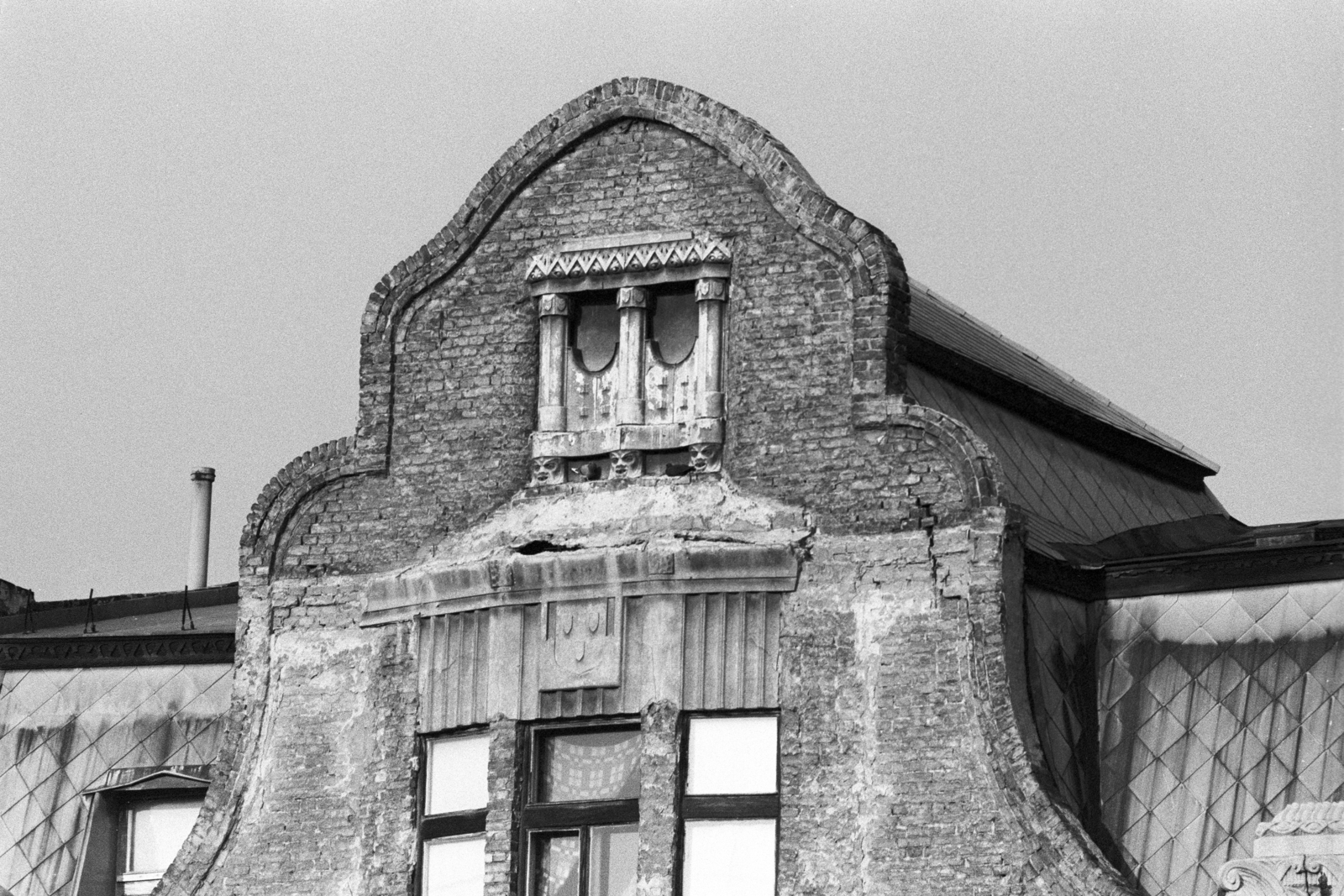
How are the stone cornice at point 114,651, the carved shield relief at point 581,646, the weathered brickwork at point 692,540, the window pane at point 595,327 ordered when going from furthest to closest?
1. the stone cornice at point 114,651
2. the window pane at point 595,327
3. the carved shield relief at point 581,646
4. the weathered brickwork at point 692,540

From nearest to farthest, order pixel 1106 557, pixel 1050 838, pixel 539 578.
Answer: pixel 1050 838, pixel 539 578, pixel 1106 557

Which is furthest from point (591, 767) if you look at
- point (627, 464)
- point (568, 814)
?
point (627, 464)

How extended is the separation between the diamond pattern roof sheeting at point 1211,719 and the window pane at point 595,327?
4.57 meters

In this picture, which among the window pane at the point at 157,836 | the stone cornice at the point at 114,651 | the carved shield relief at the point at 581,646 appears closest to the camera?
the carved shield relief at the point at 581,646

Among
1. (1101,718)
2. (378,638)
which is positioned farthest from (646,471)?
(1101,718)

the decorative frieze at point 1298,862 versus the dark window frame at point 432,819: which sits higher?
the dark window frame at point 432,819

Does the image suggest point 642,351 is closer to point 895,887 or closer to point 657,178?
point 657,178

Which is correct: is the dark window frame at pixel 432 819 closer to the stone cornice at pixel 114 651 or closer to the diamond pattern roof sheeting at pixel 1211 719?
the stone cornice at pixel 114 651

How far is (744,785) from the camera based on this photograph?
22891 millimetres

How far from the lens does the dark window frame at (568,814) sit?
23109 mm

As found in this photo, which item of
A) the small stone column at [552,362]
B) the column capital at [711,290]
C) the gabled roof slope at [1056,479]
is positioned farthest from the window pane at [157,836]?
the gabled roof slope at [1056,479]

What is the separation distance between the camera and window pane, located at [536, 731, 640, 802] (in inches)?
915

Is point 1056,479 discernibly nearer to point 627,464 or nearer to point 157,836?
point 627,464

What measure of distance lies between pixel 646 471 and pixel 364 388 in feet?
8.48
